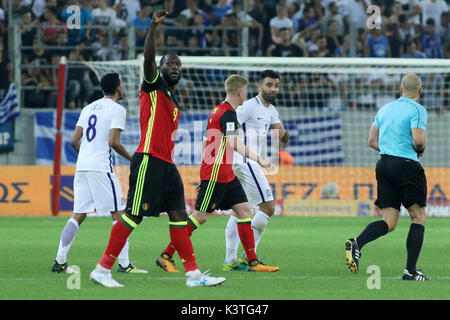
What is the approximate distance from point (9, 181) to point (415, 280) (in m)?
12.4

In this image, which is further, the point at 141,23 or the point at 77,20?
the point at 141,23

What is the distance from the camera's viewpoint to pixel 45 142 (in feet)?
70.7

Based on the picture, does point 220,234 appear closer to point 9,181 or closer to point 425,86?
point 9,181

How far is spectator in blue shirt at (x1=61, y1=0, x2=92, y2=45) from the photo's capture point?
22.8 metres

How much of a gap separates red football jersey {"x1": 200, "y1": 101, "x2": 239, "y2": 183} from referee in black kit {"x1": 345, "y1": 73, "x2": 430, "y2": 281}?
5.16ft

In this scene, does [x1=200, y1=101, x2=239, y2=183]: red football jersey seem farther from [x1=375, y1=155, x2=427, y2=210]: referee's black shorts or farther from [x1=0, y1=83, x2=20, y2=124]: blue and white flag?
[x1=0, y1=83, x2=20, y2=124]: blue and white flag

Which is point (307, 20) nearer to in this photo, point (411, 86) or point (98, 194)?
point (98, 194)

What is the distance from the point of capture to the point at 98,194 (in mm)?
9836

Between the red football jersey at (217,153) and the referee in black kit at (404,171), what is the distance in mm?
1572

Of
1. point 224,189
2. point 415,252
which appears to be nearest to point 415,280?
point 415,252

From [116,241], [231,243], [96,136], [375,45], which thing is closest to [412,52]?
[375,45]

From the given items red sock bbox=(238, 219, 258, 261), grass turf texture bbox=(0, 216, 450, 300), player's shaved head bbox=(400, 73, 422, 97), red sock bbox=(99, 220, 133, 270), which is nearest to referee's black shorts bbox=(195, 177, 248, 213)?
red sock bbox=(238, 219, 258, 261)

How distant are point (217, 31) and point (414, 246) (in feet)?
52.0

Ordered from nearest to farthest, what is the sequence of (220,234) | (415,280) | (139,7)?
(415,280) → (220,234) → (139,7)
